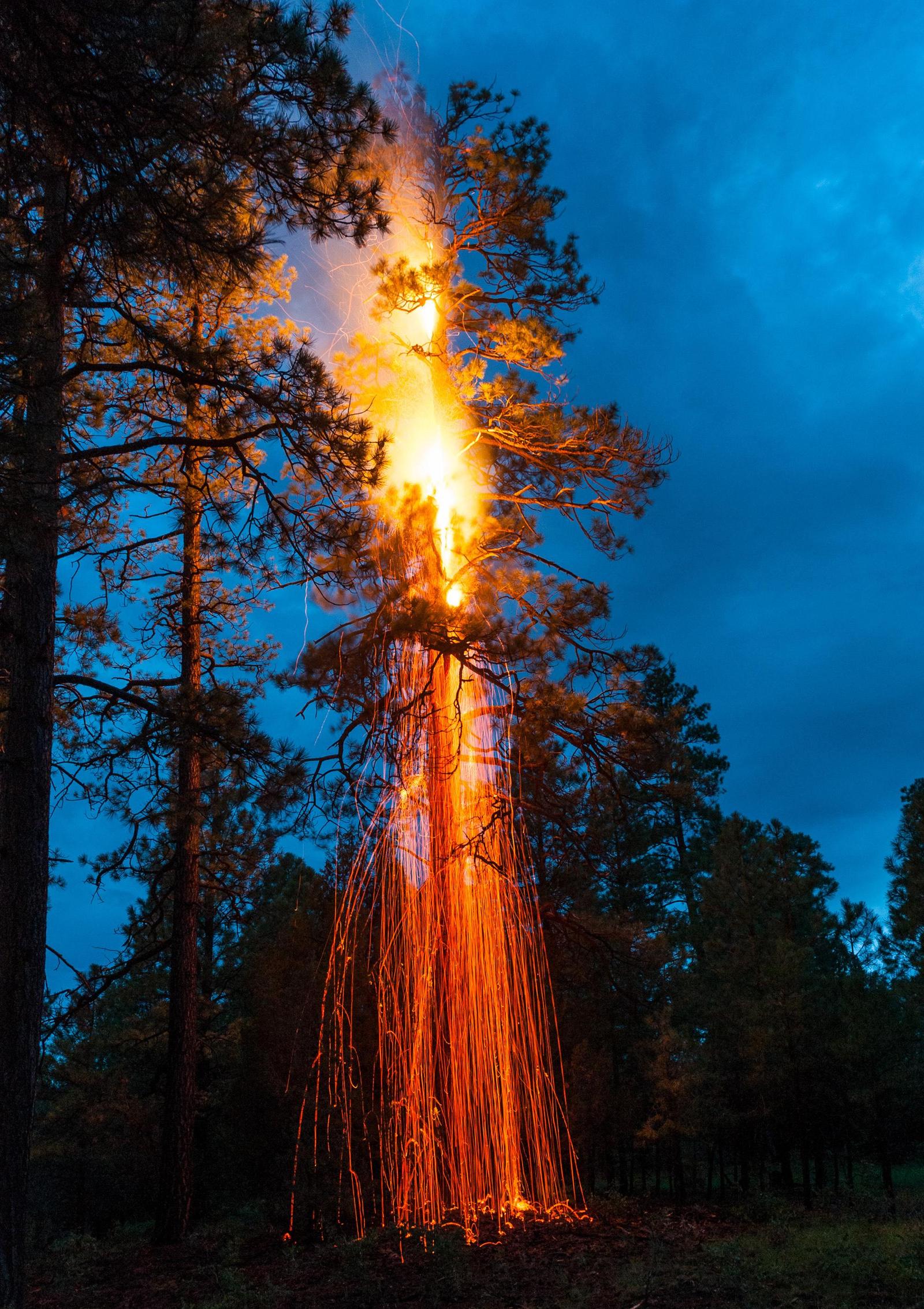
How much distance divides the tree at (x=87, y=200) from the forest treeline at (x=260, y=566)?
0.02m

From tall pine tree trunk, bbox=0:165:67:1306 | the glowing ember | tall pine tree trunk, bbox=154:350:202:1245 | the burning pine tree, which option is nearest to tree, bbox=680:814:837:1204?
the burning pine tree

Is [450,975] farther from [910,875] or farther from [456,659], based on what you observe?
[910,875]

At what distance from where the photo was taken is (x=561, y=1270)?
412cm

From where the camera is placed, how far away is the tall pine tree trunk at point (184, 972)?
7.38m

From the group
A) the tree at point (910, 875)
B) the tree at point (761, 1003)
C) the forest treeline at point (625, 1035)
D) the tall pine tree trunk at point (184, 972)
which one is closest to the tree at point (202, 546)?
the tall pine tree trunk at point (184, 972)

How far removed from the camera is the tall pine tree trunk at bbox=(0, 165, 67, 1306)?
400cm

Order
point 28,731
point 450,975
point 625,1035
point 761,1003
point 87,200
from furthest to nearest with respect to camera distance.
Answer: point 625,1035
point 761,1003
point 450,975
point 28,731
point 87,200

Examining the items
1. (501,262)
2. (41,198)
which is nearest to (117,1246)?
(41,198)

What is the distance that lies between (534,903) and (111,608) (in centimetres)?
425

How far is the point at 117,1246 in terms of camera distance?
24.3 feet

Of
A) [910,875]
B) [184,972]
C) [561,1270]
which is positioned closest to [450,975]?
[561,1270]

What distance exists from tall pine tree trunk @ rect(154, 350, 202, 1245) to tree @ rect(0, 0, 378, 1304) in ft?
6.83

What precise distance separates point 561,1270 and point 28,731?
3.80 m

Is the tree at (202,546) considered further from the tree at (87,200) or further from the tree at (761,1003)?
the tree at (761,1003)
